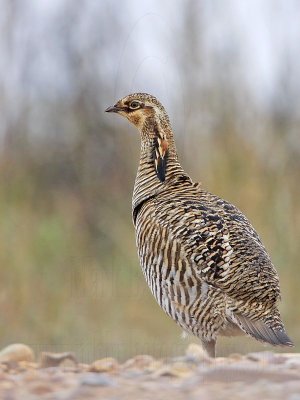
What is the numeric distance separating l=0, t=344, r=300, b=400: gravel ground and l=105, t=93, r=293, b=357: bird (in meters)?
0.45

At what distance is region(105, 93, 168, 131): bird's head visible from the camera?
6.77 m

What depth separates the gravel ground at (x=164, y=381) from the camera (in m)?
4.12

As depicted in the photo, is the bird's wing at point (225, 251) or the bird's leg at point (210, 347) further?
the bird's leg at point (210, 347)

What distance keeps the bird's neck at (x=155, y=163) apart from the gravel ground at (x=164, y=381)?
1.53m

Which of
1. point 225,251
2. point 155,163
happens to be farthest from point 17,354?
point 155,163

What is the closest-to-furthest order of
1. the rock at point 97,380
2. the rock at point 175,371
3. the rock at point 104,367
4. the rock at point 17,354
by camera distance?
the rock at point 97,380 → the rock at point 175,371 → the rock at point 104,367 → the rock at point 17,354

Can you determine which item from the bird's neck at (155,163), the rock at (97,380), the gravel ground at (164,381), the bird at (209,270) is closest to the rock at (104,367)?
the gravel ground at (164,381)

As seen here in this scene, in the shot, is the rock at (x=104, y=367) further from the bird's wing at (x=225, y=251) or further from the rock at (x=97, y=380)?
the bird's wing at (x=225, y=251)

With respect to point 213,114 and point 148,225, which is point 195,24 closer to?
point 213,114

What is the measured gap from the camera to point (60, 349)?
29.3 ft

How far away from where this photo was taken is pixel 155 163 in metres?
6.69

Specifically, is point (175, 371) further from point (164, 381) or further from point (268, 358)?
point (268, 358)

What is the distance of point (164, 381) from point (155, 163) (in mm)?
2437

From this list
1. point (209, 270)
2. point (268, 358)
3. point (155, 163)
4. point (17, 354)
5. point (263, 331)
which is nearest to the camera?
point (268, 358)
